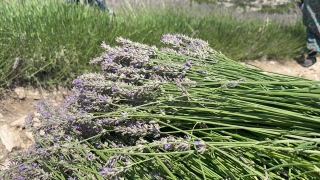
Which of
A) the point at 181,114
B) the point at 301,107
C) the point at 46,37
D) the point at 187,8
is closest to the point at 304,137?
the point at 301,107

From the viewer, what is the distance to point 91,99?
993 mm

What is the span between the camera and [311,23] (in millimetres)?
3795

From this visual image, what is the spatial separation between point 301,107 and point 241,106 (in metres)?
0.15

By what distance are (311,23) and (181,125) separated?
136 inches

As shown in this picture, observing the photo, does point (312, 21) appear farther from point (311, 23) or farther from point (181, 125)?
point (181, 125)

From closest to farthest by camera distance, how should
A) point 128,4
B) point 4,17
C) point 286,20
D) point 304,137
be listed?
1. point 304,137
2. point 4,17
3. point 128,4
4. point 286,20

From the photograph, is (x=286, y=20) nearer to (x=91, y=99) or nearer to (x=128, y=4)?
(x=128, y=4)

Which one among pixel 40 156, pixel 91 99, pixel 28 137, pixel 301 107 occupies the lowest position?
pixel 28 137

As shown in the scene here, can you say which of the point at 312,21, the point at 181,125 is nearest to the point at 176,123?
the point at 181,125

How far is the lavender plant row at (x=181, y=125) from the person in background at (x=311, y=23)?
3085mm

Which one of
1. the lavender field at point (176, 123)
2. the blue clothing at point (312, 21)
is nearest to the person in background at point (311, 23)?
the blue clothing at point (312, 21)

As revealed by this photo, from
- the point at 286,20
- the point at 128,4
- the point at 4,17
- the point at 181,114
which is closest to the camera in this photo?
the point at 181,114

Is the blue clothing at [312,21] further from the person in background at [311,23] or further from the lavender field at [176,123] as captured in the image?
the lavender field at [176,123]

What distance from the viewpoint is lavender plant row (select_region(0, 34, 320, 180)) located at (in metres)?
0.77
